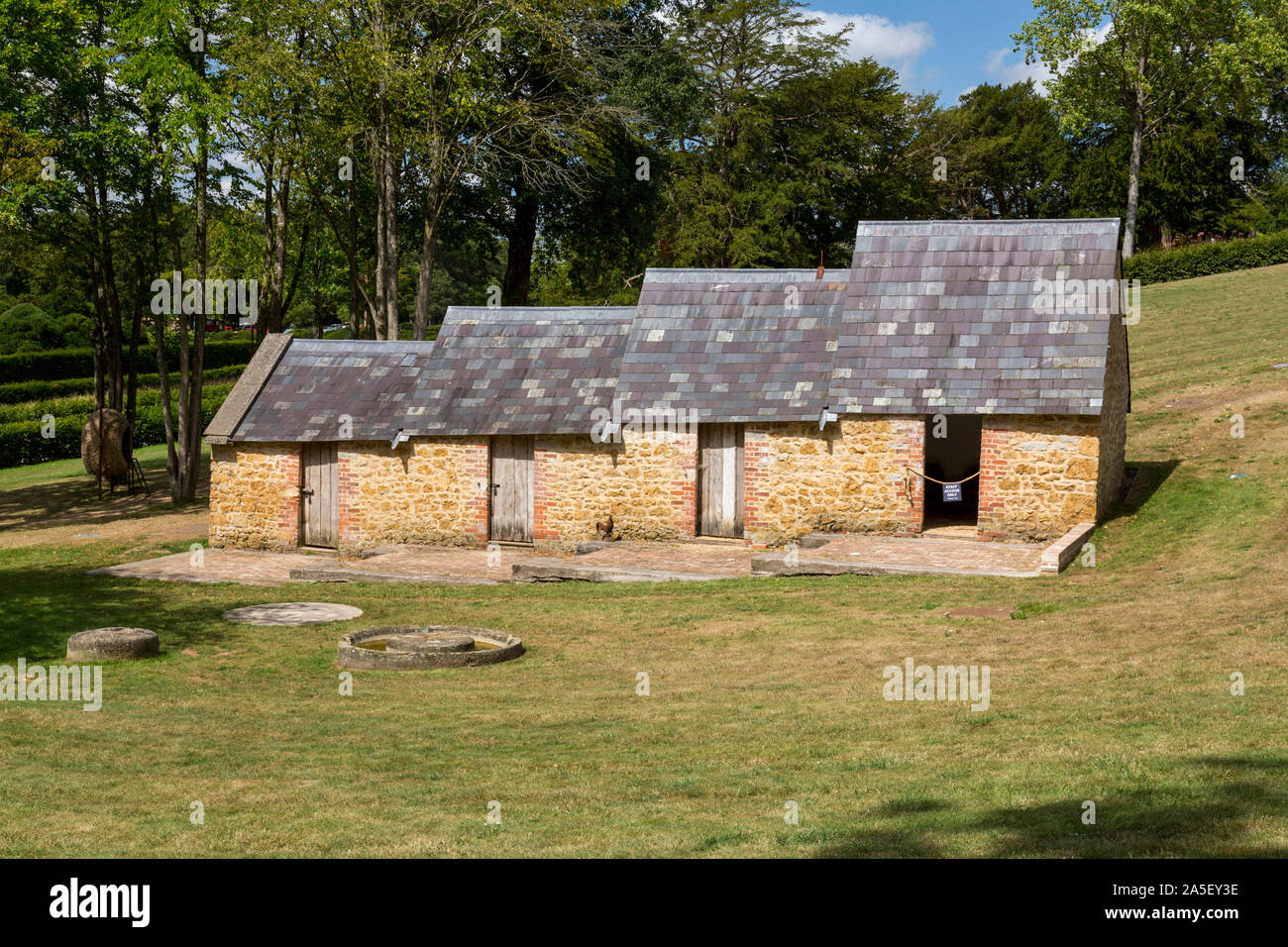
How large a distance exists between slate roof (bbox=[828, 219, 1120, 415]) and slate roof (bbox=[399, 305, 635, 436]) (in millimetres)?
4716

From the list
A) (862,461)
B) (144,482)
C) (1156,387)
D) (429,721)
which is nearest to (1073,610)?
(862,461)

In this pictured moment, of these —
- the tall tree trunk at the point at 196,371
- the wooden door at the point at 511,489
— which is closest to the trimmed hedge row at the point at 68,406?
the tall tree trunk at the point at 196,371

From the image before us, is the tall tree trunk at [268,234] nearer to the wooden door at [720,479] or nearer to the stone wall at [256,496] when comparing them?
the stone wall at [256,496]

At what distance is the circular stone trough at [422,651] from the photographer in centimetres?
1472

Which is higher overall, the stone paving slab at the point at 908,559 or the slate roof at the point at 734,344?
the slate roof at the point at 734,344

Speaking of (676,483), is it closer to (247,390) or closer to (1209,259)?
(247,390)

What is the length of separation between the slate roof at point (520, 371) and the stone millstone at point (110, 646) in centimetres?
939

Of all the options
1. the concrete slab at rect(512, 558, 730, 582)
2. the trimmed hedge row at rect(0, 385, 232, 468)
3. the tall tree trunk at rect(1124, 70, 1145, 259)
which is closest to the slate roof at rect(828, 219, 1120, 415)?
the concrete slab at rect(512, 558, 730, 582)

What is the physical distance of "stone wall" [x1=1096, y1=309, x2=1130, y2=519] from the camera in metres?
20.8

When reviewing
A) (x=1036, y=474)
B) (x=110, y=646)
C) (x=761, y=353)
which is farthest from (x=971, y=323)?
(x=110, y=646)

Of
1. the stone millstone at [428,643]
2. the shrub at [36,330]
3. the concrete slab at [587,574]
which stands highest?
the shrub at [36,330]

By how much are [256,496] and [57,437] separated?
21.4m

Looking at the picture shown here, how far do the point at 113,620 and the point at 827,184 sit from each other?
38.0 meters
